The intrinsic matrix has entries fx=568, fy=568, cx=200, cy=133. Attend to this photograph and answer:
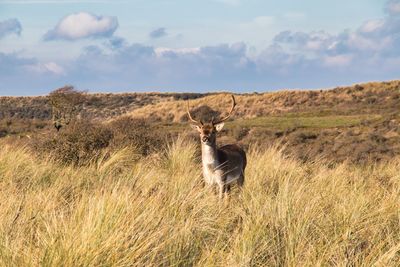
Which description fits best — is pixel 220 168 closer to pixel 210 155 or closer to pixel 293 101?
pixel 210 155

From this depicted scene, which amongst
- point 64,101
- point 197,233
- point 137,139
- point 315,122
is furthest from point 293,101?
point 197,233

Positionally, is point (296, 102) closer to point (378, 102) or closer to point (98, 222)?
point (378, 102)

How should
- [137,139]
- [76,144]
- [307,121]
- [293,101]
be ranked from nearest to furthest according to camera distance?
[76,144], [137,139], [307,121], [293,101]

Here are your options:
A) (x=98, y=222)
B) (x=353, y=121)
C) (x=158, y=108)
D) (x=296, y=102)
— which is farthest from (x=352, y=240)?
(x=158, y=108)

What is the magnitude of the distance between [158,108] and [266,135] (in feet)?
102

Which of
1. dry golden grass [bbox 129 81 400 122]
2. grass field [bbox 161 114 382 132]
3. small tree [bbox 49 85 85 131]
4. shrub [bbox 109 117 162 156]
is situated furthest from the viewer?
dry golden grass [bbox 129 81 400 122]

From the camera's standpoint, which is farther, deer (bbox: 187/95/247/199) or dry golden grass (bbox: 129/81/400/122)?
dry golden grass (bbox: 129/81/400/122)

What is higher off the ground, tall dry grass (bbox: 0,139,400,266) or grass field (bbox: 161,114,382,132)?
grass field (bbox: 161,114,382,132)

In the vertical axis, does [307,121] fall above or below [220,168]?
above

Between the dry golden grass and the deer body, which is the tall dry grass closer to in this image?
the deer body

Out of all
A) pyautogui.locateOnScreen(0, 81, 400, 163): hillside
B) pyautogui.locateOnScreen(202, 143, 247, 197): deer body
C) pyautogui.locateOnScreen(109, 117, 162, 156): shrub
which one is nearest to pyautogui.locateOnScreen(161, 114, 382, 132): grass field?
pyautogui.locateOnScreen(0, 81, 400, 163): hillside

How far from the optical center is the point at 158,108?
60094 millimetres

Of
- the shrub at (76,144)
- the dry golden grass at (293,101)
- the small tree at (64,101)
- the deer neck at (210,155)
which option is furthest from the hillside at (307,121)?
the deer neck at (210,155)

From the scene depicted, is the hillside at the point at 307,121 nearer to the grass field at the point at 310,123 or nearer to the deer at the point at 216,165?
the grass field at the point at 310,123
